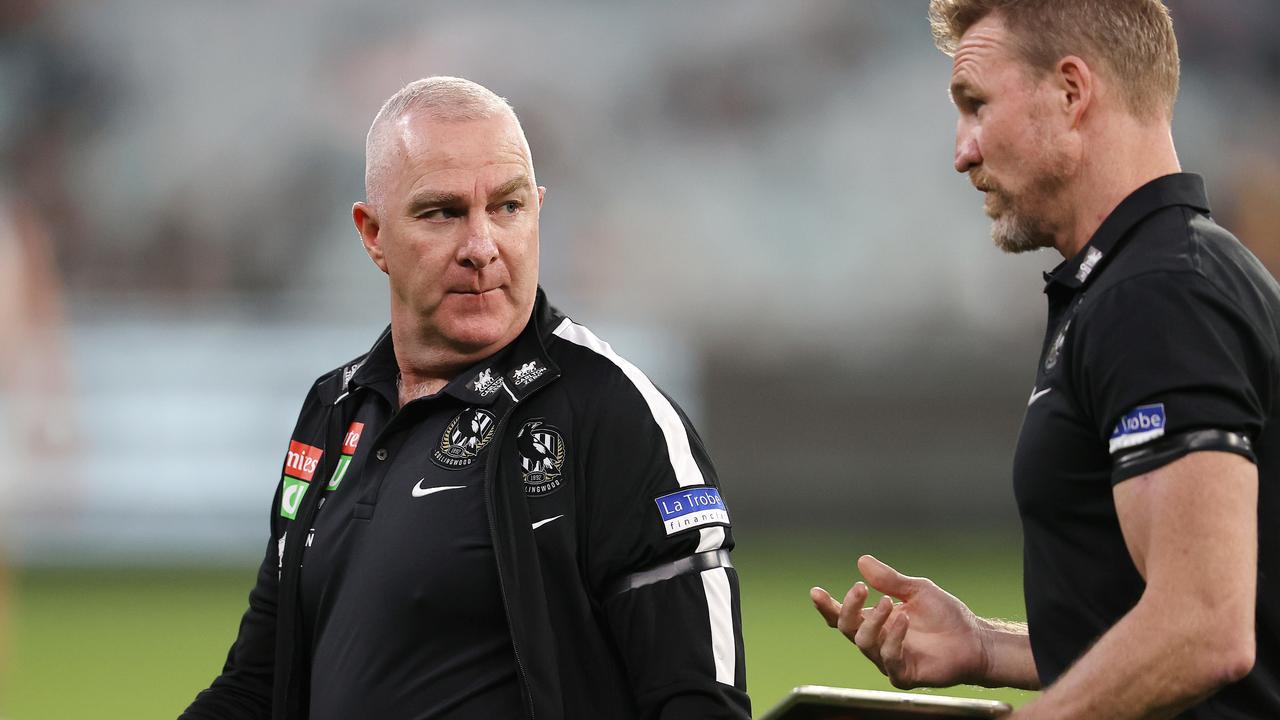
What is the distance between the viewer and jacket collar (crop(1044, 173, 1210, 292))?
214cm

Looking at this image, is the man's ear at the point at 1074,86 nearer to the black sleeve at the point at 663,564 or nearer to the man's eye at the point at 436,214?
the black sleeve at the point at 663,564

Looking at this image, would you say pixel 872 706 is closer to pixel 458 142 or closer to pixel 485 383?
pixel 485 383

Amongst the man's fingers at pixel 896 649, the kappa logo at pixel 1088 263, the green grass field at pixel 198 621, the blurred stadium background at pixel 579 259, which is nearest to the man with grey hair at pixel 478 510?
the man's fingers at pixel 896 649

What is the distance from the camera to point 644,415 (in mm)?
2453

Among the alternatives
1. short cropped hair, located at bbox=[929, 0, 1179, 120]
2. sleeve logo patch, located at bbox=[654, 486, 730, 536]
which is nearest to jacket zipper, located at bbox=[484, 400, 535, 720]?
sleeve logo patch, located at bbox=[654, 486, 730, 536]

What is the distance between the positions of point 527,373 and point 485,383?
0.08 m

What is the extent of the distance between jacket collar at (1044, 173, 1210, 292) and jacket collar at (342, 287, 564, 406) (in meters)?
0.84

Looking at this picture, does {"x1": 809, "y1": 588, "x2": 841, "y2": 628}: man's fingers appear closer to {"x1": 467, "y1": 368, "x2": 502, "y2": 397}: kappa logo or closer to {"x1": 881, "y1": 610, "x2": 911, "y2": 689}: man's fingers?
{"x1": 881, "y1": 610, "x2": 911, "y2": 689}: man's fingers

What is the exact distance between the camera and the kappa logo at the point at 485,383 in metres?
2.55

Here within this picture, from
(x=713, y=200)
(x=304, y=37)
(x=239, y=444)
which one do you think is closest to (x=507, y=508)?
(x=239, y=444)

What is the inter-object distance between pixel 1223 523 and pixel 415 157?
1.40 metres

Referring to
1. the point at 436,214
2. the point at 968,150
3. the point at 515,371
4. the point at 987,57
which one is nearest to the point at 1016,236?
the point at 968,150

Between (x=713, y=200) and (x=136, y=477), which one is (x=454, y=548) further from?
(x=713, y=200)

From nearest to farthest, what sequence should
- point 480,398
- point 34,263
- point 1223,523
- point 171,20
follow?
point 1223,523 < point 480,398 < point 34,263 < point 171,20
